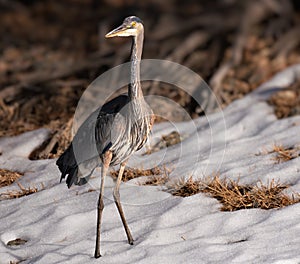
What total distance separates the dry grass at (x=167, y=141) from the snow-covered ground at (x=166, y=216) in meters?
0.11

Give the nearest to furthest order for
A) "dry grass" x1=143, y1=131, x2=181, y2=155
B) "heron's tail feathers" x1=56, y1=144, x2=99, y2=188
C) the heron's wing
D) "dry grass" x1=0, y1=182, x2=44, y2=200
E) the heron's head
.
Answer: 1. the heron's head
2. the heron's wing
3. "heron's tail feathers" x1=56, y1=144, x2=99, y2=188
4. "dry grass" x1=0, y1=182, x2=44, y2=200
5. "dry grass" x1=143, y1=131, x2=181, y2=155

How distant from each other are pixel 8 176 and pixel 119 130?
1.70 meters

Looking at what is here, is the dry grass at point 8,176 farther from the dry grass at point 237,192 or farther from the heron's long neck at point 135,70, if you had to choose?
the heron's long neck at point 135,70

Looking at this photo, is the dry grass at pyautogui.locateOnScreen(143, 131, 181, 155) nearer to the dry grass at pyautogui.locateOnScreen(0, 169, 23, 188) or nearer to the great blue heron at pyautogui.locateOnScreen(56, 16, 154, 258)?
the dry grass at pyautogui.locateOnScreen(0, 169, 23, 188)

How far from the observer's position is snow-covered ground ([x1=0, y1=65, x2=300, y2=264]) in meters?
4.72

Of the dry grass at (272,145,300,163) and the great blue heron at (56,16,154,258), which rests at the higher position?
the great blue heron at (56,16,154,258)

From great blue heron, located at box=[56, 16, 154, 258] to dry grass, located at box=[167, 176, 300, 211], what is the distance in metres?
0.76

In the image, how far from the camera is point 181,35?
11023 mm

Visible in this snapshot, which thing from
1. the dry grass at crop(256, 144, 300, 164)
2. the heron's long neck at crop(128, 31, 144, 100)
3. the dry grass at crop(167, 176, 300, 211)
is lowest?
the dry grass at crop(167, 176, 300, 211)

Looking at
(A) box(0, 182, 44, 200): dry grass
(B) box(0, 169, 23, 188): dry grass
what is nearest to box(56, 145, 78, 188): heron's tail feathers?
(A) box(0, 182, 44, 200): dry grass

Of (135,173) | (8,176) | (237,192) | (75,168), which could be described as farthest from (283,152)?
(8,176)

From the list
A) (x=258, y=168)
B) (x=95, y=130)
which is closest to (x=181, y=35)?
(x=258, y=168)

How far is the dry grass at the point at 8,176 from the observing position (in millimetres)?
6164

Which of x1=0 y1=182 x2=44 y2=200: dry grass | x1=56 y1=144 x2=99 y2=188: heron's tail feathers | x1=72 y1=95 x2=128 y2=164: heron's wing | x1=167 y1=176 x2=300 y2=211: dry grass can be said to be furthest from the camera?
x1=0 y1=182 x2=44 y2=200: dry grass
